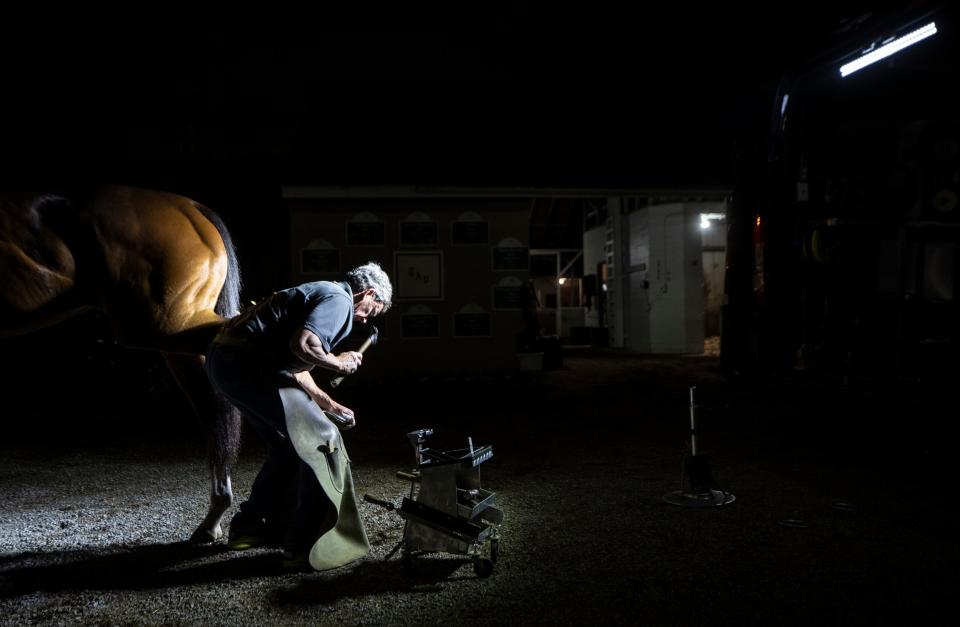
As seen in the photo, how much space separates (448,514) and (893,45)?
170 inches

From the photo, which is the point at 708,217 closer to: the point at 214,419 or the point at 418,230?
the point at 418,230

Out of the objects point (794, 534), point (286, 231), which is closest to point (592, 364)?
point (286, 231)

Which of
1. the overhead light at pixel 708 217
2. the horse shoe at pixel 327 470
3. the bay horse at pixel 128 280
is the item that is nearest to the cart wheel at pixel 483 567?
the horse shoe at pixel 327 470

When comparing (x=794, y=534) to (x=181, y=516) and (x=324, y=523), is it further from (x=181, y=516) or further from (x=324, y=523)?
(x=181, y=516)

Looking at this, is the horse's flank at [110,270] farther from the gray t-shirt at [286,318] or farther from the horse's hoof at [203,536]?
the horse's hoof at [203,536]

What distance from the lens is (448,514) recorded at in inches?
128

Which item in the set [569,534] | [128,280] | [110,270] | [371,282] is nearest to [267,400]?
[371,282]

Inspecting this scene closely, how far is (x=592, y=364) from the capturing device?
13.8 metres

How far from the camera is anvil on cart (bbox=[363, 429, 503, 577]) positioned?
3.19m

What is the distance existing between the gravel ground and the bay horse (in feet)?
2.50

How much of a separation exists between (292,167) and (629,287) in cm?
1008

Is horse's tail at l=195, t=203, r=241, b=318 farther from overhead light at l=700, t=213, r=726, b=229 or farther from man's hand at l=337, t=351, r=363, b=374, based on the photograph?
overhead light at l=700, t=213, r=726, b=229

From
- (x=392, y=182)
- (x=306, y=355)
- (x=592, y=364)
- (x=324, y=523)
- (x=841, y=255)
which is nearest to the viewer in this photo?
(x=306, y=355)

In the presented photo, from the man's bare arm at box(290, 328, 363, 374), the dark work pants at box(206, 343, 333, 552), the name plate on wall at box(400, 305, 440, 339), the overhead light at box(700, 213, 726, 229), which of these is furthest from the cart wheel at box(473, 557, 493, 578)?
the overhead light at box(700, 213, 726, 229)
